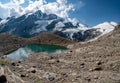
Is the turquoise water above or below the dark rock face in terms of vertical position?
below

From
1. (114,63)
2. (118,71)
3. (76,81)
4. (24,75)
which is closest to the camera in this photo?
(76,81)

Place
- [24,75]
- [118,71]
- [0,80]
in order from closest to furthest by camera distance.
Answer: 1. [0,80]
2. [24,75]
3. [118,71]

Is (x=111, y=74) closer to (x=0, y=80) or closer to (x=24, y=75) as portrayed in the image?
(x=24, y=75)

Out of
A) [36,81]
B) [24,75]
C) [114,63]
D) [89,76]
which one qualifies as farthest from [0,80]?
[114,63]

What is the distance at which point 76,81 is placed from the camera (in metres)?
26.7

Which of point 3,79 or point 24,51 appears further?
point 24,51

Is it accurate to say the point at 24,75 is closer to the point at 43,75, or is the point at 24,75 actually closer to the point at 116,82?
the point at 43,75

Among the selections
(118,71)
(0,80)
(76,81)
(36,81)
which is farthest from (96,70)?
(0,80)

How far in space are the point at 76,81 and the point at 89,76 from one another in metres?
2.01

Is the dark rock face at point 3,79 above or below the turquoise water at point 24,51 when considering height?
above

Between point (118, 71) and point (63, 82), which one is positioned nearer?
point (63, 82)

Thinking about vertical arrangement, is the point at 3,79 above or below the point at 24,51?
above

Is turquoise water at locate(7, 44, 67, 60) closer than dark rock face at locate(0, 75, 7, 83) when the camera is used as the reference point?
No

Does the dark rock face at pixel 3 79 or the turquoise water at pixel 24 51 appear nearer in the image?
the dark rock face at pixel 3 79
